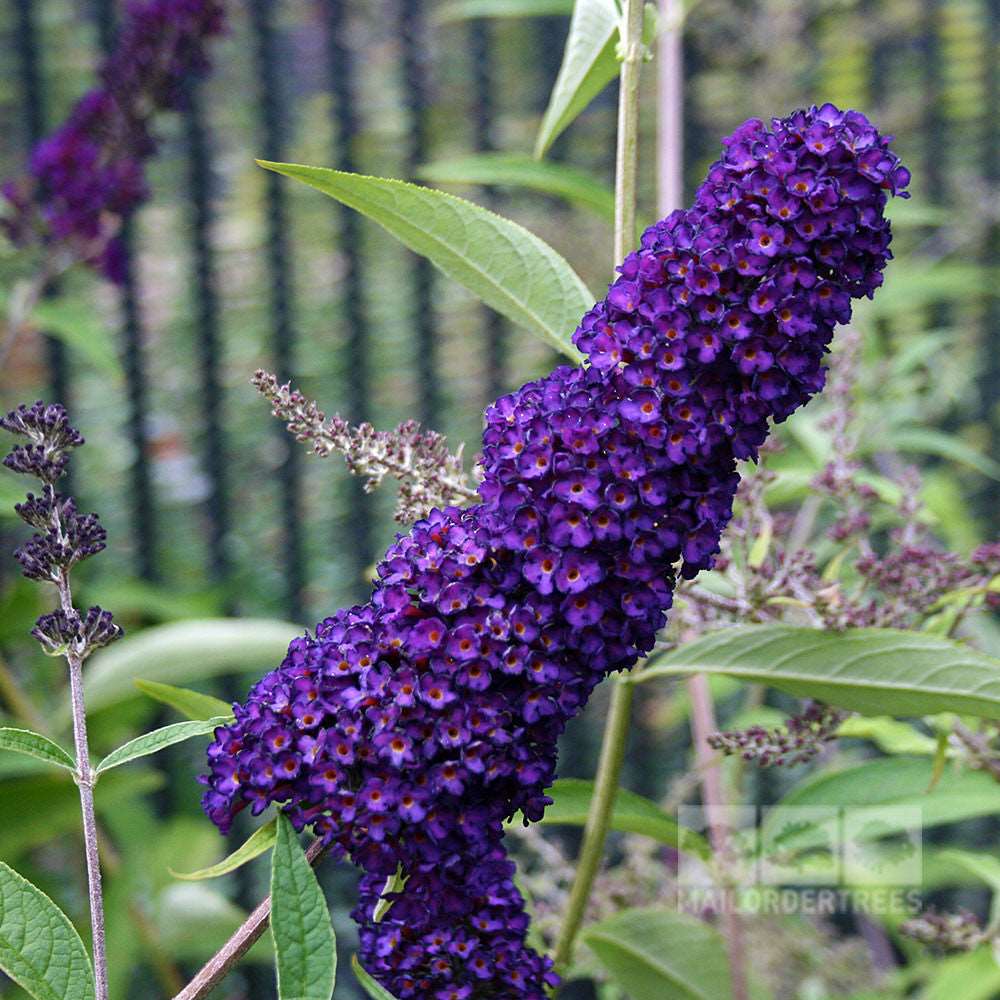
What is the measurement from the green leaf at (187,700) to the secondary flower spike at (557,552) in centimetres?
9

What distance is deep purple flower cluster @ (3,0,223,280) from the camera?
1.60m

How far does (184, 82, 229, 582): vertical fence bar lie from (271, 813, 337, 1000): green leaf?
1837mm

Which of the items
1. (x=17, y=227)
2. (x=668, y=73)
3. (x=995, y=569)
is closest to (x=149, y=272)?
(x=17, y=227)

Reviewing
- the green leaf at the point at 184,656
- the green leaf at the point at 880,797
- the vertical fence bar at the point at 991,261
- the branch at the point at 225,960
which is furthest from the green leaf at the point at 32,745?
the vertical fence bar at the point at 991,261

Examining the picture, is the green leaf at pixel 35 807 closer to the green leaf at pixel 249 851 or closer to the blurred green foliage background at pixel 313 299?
the blurred green foliage background at pixel 313 299

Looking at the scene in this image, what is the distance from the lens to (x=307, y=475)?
8.58 ft

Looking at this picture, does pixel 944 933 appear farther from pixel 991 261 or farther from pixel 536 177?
pixel 991 261

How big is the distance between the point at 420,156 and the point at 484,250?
1904 mm

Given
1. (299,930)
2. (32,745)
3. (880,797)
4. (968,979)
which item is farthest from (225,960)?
(968,979)

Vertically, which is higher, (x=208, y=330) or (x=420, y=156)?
(x=420, y=156)

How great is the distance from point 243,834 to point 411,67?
5.28 feet

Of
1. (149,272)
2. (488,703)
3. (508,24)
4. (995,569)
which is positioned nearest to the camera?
(488,703)

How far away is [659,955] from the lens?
1044 mm

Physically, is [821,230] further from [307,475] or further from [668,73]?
[307,475]
